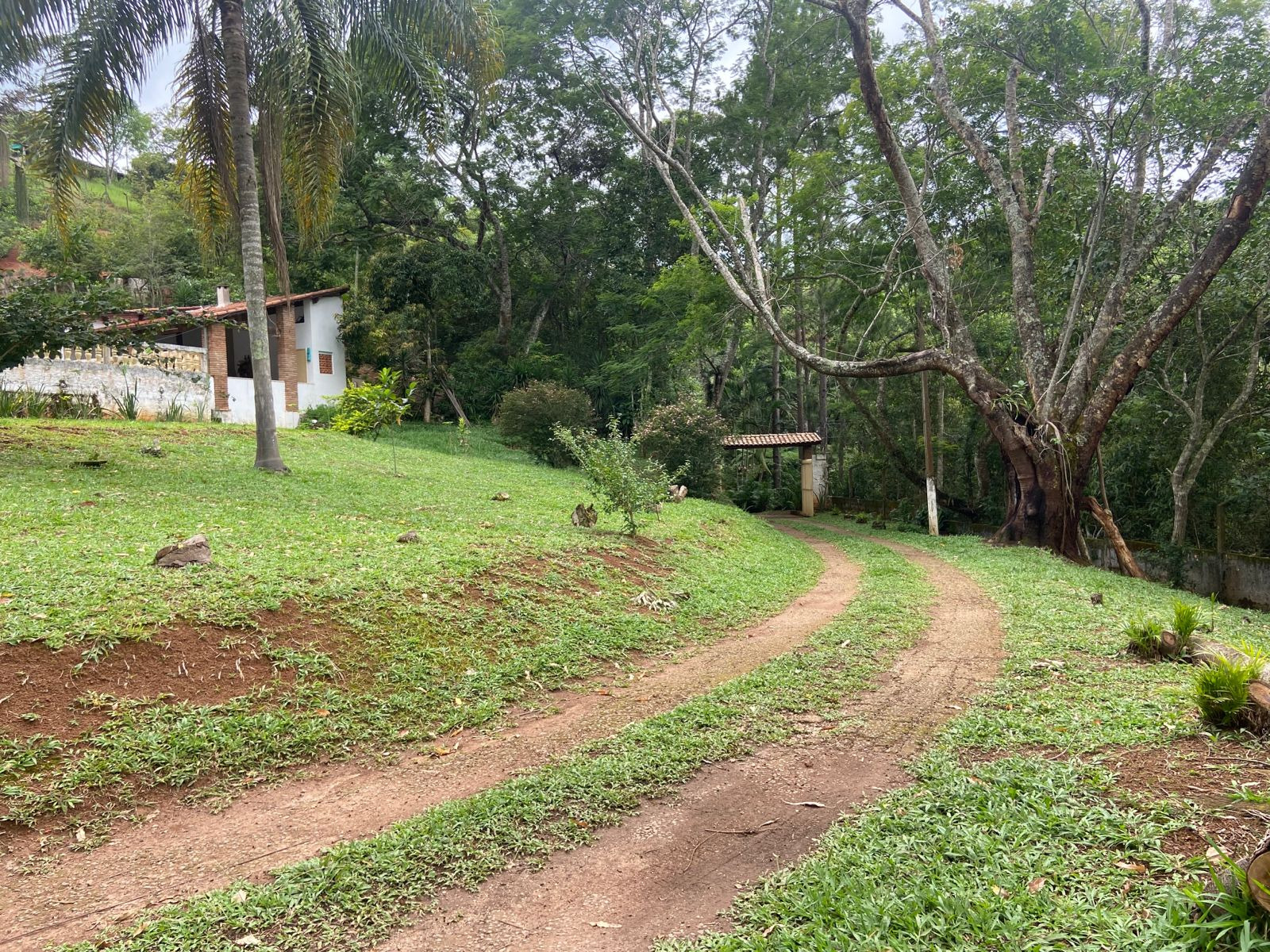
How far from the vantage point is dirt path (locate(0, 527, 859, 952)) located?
2938mm

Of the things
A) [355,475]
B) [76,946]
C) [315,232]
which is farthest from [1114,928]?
[315,232]

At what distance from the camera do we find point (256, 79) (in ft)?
36.6

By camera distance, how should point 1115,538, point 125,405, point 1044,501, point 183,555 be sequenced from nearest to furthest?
point 183,555 < point 1115,538 < point 1044,501 < point 125,405

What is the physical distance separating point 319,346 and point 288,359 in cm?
211

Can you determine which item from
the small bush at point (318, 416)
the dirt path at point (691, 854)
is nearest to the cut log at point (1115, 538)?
the dirt path at point (691, 854)

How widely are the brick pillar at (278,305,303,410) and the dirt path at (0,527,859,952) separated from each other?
20614mm

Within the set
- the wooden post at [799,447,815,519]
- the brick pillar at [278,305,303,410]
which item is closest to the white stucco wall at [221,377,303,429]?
the brick pillar at [278,305,303,410]

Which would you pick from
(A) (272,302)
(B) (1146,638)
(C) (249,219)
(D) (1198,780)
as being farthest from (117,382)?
(D) (1198,780)

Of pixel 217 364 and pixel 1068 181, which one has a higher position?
pixel 1068 181

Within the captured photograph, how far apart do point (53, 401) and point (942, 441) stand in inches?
909

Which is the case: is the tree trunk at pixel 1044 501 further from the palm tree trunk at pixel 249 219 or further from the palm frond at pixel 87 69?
the palm frond at pixel 87 69

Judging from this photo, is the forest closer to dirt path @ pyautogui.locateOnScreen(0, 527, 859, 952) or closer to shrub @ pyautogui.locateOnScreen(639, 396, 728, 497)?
shrub @ pyautogui.locateOnScreen(639, 396, 728, 497)

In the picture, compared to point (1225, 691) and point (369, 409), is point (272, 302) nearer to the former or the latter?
point (369, 409)

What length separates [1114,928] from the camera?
2.30 m
